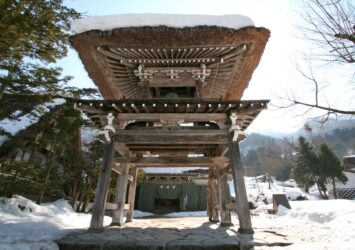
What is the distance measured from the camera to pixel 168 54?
705 centimetres

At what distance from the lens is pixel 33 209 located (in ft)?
30.8

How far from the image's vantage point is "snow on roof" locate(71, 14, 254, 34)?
625 cm

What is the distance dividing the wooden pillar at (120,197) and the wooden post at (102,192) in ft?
6.25

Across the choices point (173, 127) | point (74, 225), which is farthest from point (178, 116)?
point (74, 225)

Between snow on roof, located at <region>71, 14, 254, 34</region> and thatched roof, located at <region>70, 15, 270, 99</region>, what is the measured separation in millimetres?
146

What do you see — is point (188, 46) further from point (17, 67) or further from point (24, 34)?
point (17, 67)

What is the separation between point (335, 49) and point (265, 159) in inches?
2073

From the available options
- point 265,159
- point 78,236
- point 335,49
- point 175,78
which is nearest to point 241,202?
point 78,236

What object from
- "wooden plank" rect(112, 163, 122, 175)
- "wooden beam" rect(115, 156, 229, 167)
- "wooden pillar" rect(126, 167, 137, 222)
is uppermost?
"wooden beam" rect(115, 156, 229, 167)

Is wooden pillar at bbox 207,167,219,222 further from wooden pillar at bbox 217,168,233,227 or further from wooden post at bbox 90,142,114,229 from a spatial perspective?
wooden post at bbox 90,142,114,229

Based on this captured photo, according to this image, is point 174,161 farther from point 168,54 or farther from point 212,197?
point 168,54

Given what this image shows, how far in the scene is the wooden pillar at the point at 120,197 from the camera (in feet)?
23.3

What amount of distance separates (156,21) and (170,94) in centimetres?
256

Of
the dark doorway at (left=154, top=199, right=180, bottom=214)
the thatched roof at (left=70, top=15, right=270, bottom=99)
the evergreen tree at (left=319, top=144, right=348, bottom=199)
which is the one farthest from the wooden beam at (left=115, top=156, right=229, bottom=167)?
the evergreen tree at (left=319, top=144, right=348, bottom=199)
